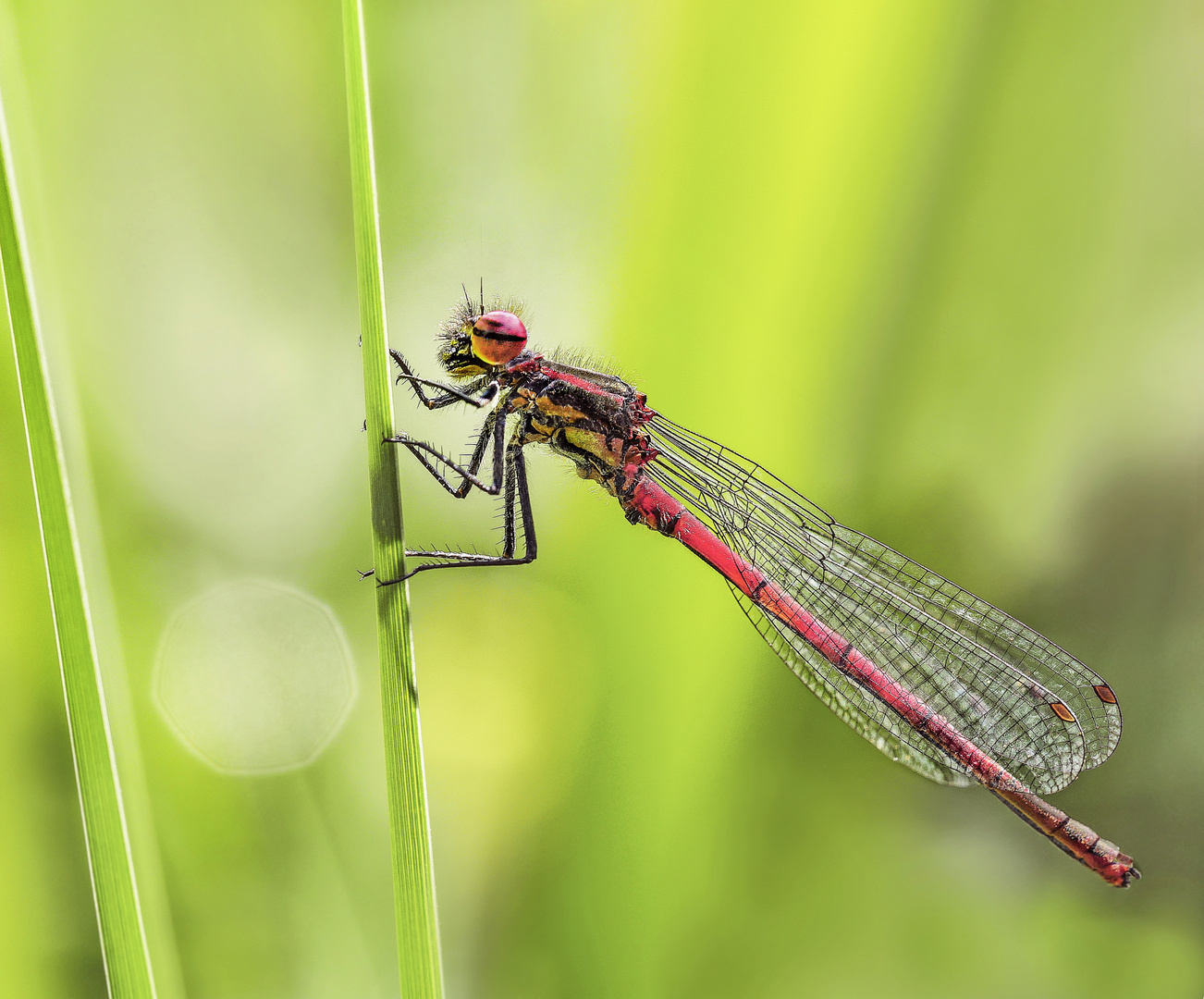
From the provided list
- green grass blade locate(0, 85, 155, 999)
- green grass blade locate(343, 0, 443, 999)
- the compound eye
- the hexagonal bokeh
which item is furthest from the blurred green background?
green grass blade locate(343, 0, 443, 999)

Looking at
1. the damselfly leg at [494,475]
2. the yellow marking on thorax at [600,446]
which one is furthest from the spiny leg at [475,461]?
the yellow marking on thorax at [600,446]

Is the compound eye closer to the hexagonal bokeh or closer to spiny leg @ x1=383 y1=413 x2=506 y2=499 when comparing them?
spiny leg @ x1=383 y1=413 x2=506 y2=499

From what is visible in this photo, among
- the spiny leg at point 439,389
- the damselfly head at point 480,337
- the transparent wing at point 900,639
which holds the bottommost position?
the transparent wing at point 900,639

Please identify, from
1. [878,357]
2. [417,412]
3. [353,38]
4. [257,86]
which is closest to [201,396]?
[417,412]

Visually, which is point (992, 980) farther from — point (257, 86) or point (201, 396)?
point (257, 86)

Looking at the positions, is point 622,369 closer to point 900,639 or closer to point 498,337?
point 498,337

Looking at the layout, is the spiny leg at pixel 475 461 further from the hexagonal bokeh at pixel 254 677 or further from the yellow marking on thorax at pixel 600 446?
the hexagonal bokeh at pixel 254 677

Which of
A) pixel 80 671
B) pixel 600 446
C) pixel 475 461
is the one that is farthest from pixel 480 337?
pixel 80 671
